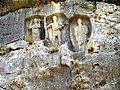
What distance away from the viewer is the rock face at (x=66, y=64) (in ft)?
36.4

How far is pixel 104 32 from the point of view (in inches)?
468

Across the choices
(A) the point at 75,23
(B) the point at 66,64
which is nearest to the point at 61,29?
(A) the point at 75,23

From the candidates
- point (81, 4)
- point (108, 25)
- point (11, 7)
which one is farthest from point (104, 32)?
point (11, 7)

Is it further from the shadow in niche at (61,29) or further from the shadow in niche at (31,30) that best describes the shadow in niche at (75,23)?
the shadow in niche at (31,30)

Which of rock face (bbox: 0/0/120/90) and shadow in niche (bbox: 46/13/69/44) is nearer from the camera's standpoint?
rock face (bbox: 0/0/120/90)

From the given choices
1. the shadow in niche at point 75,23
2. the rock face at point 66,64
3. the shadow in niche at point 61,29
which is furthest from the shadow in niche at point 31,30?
the shadow in niche at point 75,23

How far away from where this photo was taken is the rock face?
11109 mm

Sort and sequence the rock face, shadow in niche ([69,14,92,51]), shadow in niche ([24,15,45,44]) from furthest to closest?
1. shadow in niche ([24,15,45,44])
2. shadow in niche ([69,14,92,51])
3. the rock face

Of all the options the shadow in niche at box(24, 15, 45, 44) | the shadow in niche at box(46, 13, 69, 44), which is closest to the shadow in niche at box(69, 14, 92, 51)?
the shadow in niche at box(46, 13, 69, 44)

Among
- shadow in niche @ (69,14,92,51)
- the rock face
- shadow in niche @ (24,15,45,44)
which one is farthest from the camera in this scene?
shadow in niche @ (24,15,45,44)

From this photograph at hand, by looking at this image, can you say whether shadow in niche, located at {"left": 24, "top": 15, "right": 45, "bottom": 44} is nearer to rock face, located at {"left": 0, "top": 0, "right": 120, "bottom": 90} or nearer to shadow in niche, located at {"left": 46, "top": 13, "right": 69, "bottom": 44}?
shadow in niche, located at {"left": 46, "top": 13, "right": 69, "bottom": 44}

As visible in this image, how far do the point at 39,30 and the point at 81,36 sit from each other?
122 cm

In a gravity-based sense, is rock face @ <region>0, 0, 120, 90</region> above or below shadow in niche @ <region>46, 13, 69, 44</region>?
below

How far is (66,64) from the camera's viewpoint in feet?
37.4
